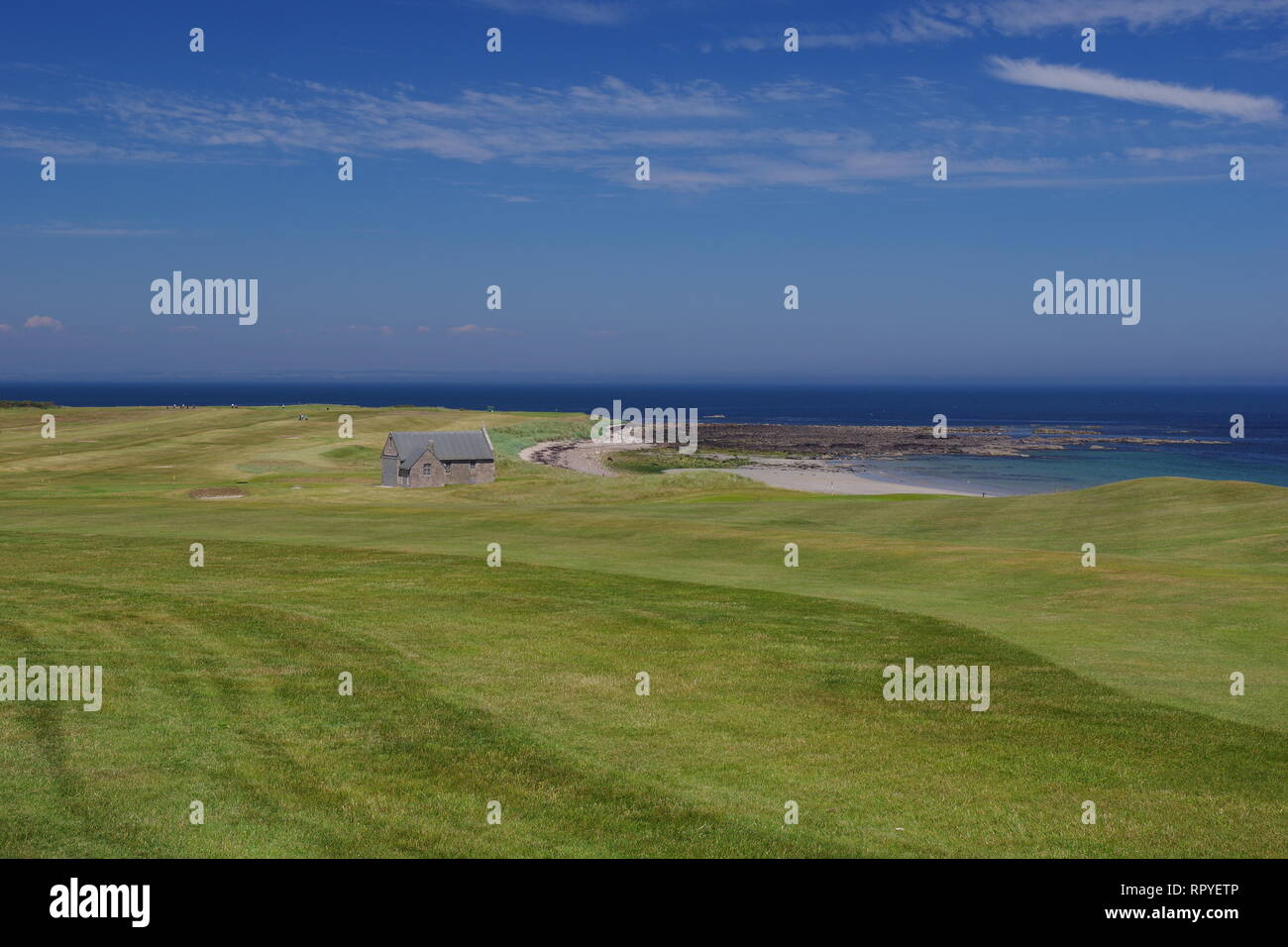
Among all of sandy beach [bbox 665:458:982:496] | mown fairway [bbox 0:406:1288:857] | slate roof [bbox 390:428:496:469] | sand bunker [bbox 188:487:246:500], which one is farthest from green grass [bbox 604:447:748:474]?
mown fairway [bbox 0:406:1288:857]

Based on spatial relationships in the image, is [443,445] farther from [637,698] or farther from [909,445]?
[909,445]

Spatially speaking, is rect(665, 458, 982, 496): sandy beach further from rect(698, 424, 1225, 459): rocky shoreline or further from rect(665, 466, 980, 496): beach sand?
rect(698, 424, 1225, 459): rocky shoreline

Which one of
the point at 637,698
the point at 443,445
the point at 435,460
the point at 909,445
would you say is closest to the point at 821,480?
the point at 443,445

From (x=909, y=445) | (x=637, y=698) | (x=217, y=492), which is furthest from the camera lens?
(x=909, y=445)

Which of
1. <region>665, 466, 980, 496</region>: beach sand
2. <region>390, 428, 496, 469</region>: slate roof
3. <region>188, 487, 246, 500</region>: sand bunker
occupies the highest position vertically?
<region>390, 428, 496, 469</region>: slate roof

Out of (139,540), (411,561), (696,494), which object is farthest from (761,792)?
(696,494)

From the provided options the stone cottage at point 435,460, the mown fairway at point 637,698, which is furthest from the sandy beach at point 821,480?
the mown fairway at point 637,698

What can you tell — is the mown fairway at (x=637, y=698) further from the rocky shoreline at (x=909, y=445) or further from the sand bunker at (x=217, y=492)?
the rocky shoreline at (x=909, y=445)
